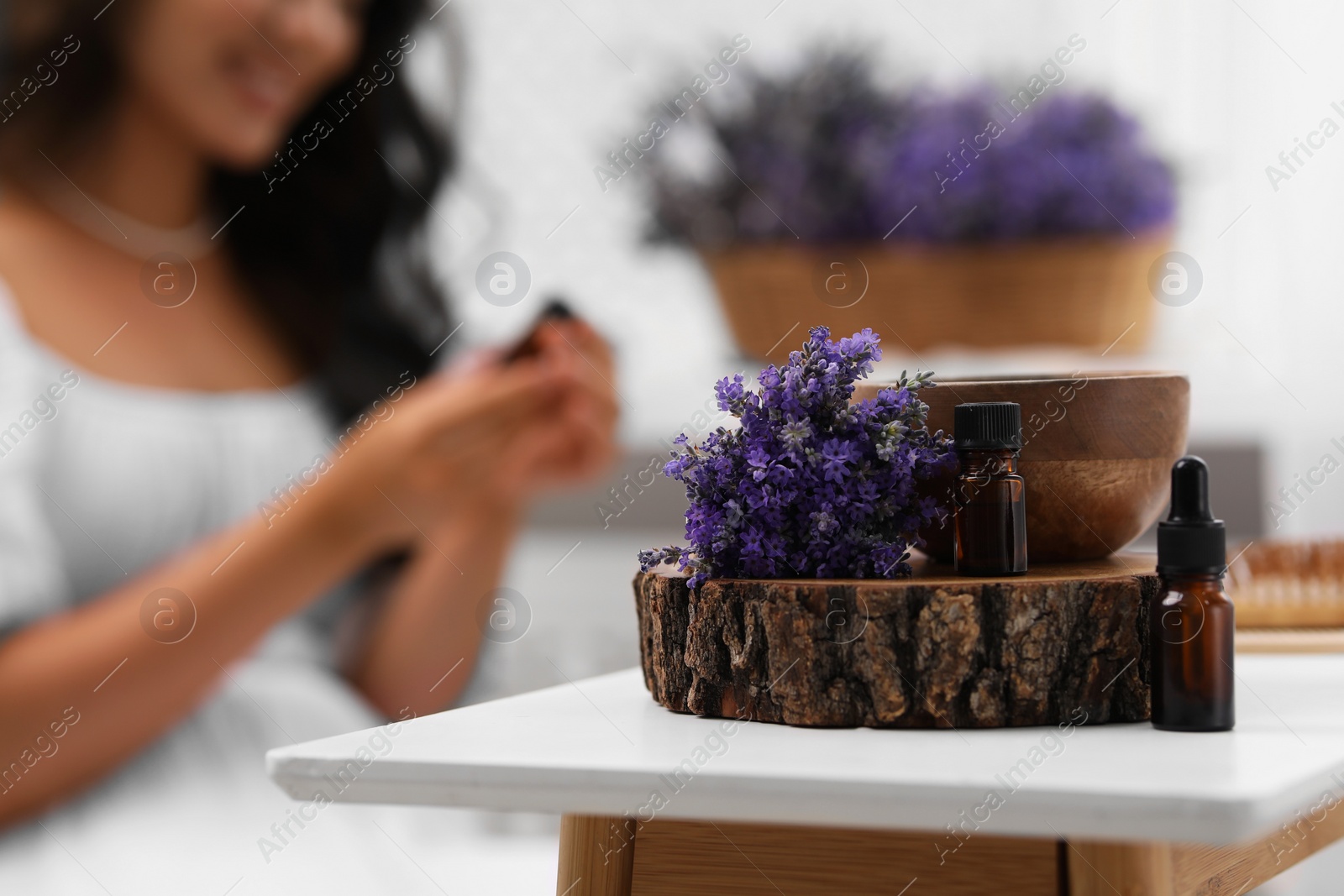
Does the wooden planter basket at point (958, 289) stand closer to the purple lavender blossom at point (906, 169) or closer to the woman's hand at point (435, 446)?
the purple lavender blossom at point (906, 169)

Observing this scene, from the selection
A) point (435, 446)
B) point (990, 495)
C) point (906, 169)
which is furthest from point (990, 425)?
point (906, 169)

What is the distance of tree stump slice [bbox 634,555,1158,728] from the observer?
613 millimetres

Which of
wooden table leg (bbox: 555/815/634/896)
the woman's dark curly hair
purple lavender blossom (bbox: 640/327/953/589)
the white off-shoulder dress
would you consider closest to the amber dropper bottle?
purple lavender blossom (bbox: 640/327/953/589)

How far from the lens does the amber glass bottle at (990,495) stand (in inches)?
26.1

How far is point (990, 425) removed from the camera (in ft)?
2.18

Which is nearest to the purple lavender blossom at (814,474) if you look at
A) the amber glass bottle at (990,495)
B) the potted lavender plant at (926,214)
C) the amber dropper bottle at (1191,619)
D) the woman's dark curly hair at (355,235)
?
the amber glass bottle at (990,495)

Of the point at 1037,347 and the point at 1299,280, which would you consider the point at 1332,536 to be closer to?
the point at 1037,347

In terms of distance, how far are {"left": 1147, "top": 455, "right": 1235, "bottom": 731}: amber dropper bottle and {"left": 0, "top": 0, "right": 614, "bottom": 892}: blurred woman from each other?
1.04m

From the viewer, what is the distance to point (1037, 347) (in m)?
1.83

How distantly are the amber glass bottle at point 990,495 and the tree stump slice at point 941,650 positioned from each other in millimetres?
23

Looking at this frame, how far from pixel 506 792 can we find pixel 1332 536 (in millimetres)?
1026

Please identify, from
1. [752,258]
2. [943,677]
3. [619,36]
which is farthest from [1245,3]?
[943,677]

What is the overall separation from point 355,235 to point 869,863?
60.2 inches

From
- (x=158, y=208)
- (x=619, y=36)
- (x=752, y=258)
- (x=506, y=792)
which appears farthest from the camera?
(x=619, y=36)
